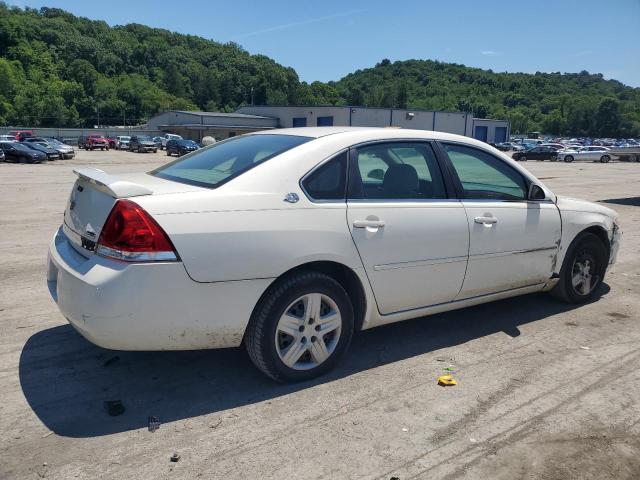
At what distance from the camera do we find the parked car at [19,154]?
3506cm

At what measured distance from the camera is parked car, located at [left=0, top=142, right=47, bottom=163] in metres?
35.1

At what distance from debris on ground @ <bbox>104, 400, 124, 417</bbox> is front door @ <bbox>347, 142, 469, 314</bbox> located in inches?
67.8

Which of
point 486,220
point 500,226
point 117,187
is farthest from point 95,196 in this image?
point 500,226

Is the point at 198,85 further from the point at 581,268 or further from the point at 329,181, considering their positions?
the point at 329,181

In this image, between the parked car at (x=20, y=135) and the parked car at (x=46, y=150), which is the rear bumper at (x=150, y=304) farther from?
the parked car at (x=20, y=135)

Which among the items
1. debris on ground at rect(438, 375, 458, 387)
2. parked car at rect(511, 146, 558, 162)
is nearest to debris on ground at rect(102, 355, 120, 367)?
debris on ground at rect(438, 375, 458, 387)

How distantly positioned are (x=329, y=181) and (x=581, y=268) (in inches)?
119

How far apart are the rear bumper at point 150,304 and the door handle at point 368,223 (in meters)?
0.76

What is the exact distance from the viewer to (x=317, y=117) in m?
68.5

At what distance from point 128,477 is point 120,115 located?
497ft

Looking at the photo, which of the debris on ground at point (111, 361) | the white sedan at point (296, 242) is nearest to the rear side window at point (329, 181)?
the white sedan at point (296, 242)

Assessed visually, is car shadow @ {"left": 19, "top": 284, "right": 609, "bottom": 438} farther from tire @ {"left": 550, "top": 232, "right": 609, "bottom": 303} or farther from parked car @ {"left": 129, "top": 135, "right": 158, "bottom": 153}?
parked car @ {"left": 129, "top": 135, "right": 158, "bottom": 153}

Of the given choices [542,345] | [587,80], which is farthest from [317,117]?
[587,80]

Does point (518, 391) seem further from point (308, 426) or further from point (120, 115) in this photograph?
point (120, 115)
